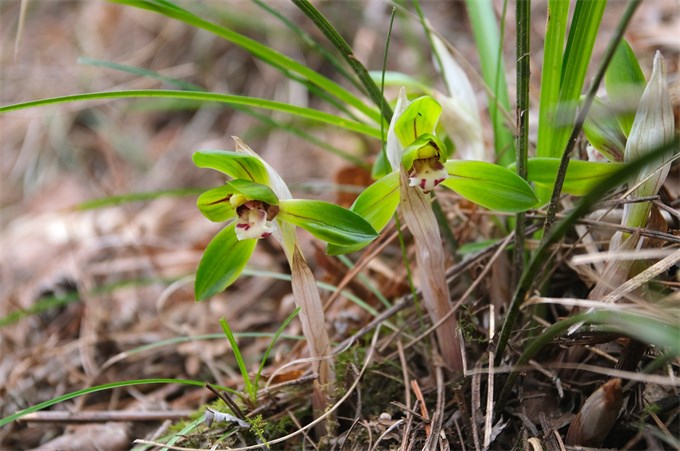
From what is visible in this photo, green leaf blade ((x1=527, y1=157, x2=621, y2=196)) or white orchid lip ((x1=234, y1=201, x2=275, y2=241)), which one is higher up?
green leaf blade ((x1=527, y1=157, x2=621, y2=196))

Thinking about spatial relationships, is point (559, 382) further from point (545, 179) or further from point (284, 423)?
point (284, 423)

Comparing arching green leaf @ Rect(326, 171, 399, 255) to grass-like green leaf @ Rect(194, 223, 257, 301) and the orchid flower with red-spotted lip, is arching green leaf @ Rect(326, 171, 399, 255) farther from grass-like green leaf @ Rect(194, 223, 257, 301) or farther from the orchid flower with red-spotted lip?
grass-like green leaf @ Rect(194, 223, 257, 301)

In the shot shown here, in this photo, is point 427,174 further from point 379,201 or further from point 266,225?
point 266,225

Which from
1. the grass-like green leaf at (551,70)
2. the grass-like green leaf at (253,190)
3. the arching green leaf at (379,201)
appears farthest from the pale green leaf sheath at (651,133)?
the grass-like green leaf at (253,190)

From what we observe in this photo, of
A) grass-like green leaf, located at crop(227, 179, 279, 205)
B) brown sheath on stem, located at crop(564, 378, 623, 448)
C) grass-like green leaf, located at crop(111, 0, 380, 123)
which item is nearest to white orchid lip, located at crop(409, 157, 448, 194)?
grass-like green leaf, located at crop(227, 179, 279, 205)

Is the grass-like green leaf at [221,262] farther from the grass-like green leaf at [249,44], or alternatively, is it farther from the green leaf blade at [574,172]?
the green leaf blade at [574,172]

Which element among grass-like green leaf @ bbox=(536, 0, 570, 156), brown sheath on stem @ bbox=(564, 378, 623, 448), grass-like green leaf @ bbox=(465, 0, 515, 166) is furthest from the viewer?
grass-like green leaf @ bbox=(465, 0, 515, 166)
